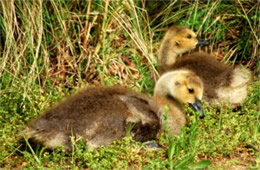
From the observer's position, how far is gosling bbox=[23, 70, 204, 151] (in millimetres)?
4637

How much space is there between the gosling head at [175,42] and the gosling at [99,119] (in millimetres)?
1667

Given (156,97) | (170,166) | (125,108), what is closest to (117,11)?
(156,97)

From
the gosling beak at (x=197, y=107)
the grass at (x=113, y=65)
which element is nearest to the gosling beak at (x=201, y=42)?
the grass at (x=113, y=65)

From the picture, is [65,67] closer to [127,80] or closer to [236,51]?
[127,80]

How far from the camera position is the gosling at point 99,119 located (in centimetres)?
464

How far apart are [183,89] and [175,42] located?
1.49m

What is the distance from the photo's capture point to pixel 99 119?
4.73 meters

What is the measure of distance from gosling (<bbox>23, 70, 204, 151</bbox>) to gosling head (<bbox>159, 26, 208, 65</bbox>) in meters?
1.67

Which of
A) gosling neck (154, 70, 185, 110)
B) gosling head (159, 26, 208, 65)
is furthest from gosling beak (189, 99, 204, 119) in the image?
gosling head (159, 26, 208, 65)

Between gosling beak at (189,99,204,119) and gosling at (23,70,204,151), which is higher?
gosling at (23,70,204,151)

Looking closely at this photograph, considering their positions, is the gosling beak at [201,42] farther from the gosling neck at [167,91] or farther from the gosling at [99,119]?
the gosling at [99,119]

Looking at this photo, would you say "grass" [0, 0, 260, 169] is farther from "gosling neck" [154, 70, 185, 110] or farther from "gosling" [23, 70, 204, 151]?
"gosling neck" [154, 70, 185, 110]

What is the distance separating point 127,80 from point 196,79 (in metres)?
1.18

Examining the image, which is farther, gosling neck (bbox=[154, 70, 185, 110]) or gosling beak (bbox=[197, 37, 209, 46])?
gosling beak (bbox=[197, 37, 209, 46])
